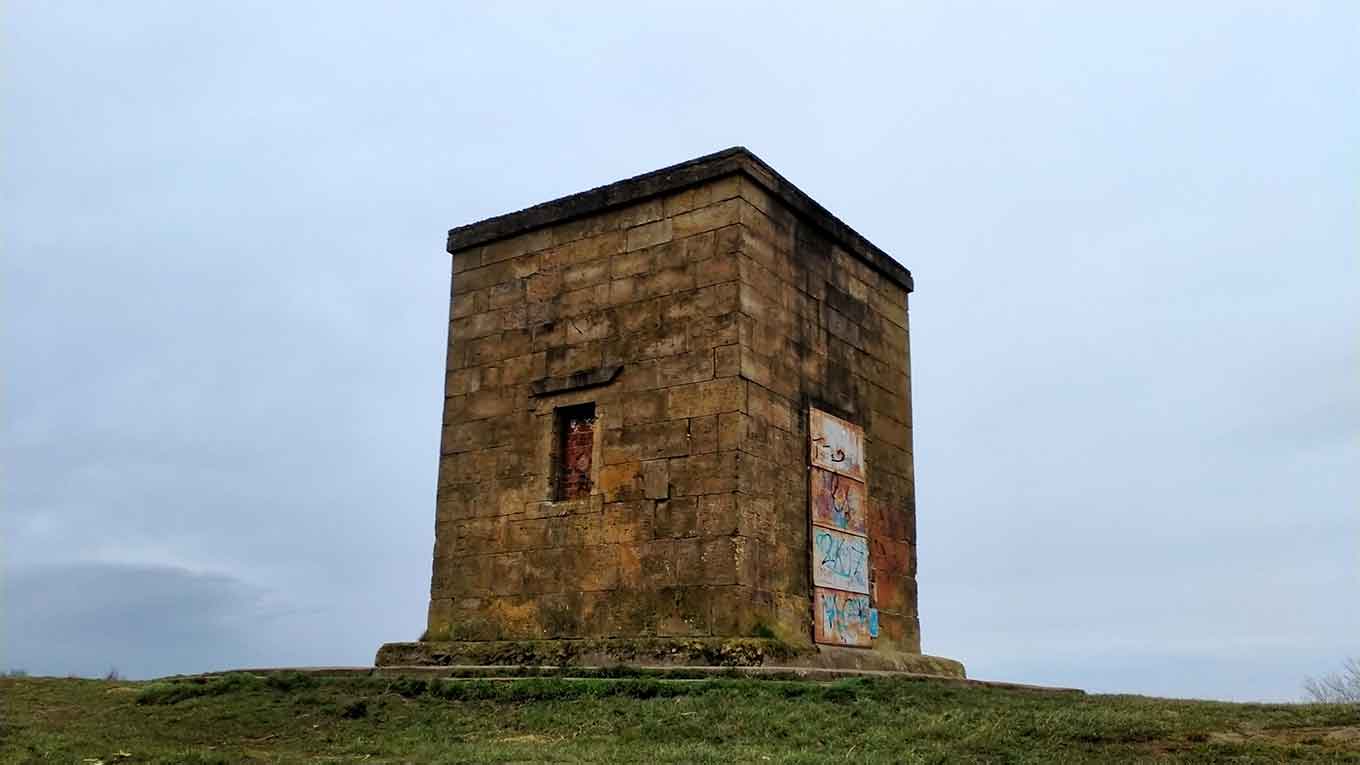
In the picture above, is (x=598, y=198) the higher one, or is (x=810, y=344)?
(x=598, y=198)

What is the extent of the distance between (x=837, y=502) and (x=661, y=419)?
2.49m

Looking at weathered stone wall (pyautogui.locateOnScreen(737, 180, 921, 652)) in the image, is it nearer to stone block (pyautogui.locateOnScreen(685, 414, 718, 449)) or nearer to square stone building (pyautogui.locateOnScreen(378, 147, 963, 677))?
square stone building (pyautogui.locateOnScreen(378, 147, 963, 677))

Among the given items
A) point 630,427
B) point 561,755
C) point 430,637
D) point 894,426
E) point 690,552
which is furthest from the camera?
point 894,426

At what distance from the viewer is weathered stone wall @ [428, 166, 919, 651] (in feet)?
41.6

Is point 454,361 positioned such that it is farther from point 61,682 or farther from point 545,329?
point 61,682

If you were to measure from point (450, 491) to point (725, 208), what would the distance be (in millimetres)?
4931

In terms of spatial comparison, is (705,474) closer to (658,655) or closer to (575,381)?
(658,655)

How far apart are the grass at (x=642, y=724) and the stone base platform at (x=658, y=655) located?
2.60 feet

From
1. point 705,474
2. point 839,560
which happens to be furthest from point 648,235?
point 839,560

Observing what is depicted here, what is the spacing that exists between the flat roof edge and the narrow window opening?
2479 mm

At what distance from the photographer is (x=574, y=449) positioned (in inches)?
554

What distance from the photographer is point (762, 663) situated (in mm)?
11625

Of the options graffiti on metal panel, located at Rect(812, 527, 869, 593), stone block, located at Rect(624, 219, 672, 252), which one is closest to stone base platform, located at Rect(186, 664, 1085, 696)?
graffiti on metal panel, located at Rect(812, 527, 869, 593)

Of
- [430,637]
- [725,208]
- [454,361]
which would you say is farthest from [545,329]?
[430,637]
